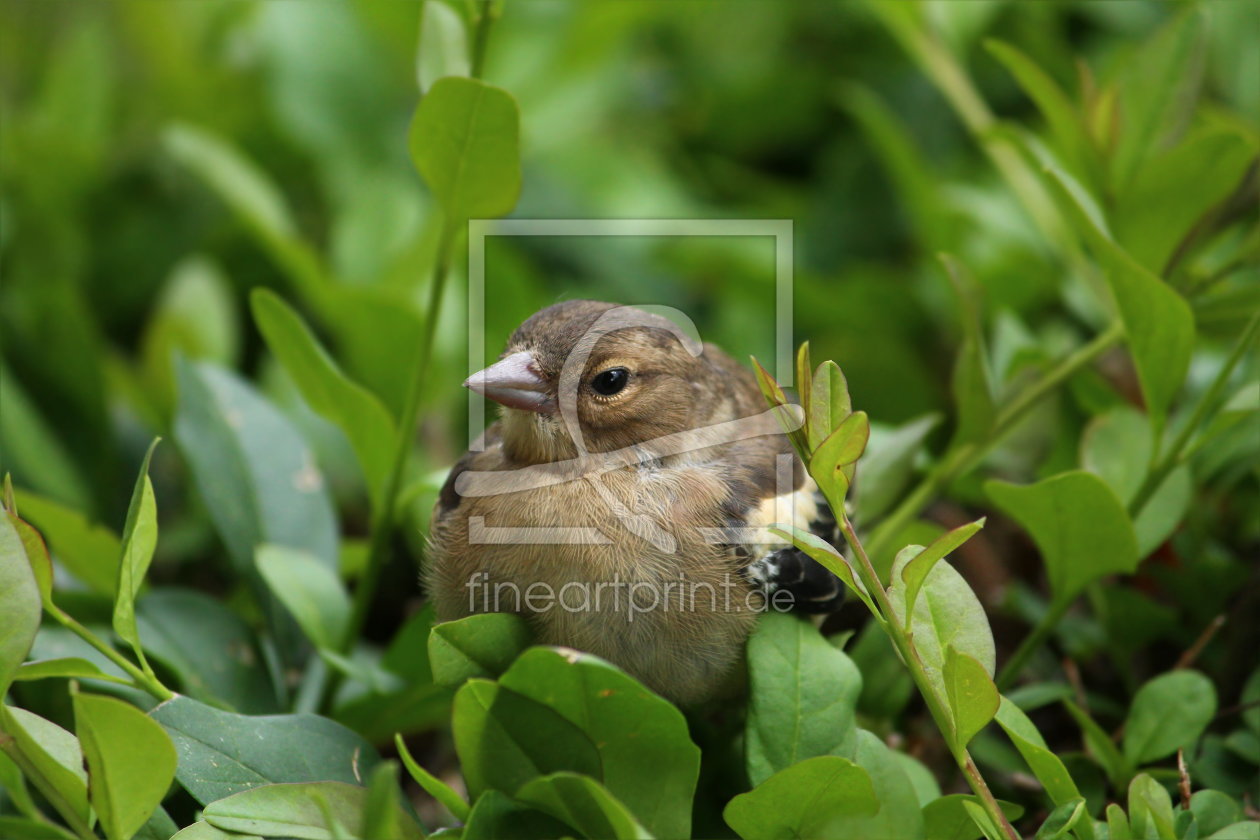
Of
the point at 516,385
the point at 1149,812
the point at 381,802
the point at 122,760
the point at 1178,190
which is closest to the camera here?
the point at 381,802

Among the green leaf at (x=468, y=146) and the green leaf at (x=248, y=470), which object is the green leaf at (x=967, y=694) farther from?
the green leaf at (x=248, y=470)

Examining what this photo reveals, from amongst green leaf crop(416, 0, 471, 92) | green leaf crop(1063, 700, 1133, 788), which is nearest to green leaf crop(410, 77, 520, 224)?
green leaf crop(416, 0, 471, 92)

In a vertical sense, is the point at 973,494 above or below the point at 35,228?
below

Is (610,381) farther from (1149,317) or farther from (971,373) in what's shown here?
(1149,317)

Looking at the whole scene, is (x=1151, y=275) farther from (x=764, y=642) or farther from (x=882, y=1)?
(x=882, y=1)

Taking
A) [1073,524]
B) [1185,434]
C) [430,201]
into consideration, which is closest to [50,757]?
[1073,524]

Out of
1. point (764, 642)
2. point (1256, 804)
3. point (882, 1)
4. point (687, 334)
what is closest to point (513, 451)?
point (687, 334)

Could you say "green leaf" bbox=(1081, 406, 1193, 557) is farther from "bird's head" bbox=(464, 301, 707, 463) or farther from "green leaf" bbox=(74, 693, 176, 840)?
"green leaf" bbox=(74, 693, 176, 840)

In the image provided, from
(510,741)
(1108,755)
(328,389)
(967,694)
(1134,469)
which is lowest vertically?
(1108,755)
